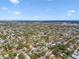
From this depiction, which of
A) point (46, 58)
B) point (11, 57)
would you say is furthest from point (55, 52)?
point (11, 57)

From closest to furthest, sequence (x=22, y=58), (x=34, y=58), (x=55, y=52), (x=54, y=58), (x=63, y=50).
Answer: (x=22, y=58), (x=34, y=58), (x=54, y=58), (x=55, y=52), (x=63, y=50)

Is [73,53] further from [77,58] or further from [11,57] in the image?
[11,57]

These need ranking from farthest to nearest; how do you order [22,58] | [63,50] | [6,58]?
[63,50] < [6,58] < [22,58]

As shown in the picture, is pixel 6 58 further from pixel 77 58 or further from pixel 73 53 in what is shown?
pixel 73 53

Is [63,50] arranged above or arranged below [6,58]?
below

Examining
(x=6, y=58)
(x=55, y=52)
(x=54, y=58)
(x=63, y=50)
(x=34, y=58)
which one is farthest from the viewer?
(x=63, y=50)

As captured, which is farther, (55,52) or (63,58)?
(55,52)

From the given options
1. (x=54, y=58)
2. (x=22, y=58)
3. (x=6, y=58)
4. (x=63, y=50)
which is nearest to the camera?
(x=22, y=58)

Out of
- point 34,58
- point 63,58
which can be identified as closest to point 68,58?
point 63,58

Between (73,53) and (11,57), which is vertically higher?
(11,57)
